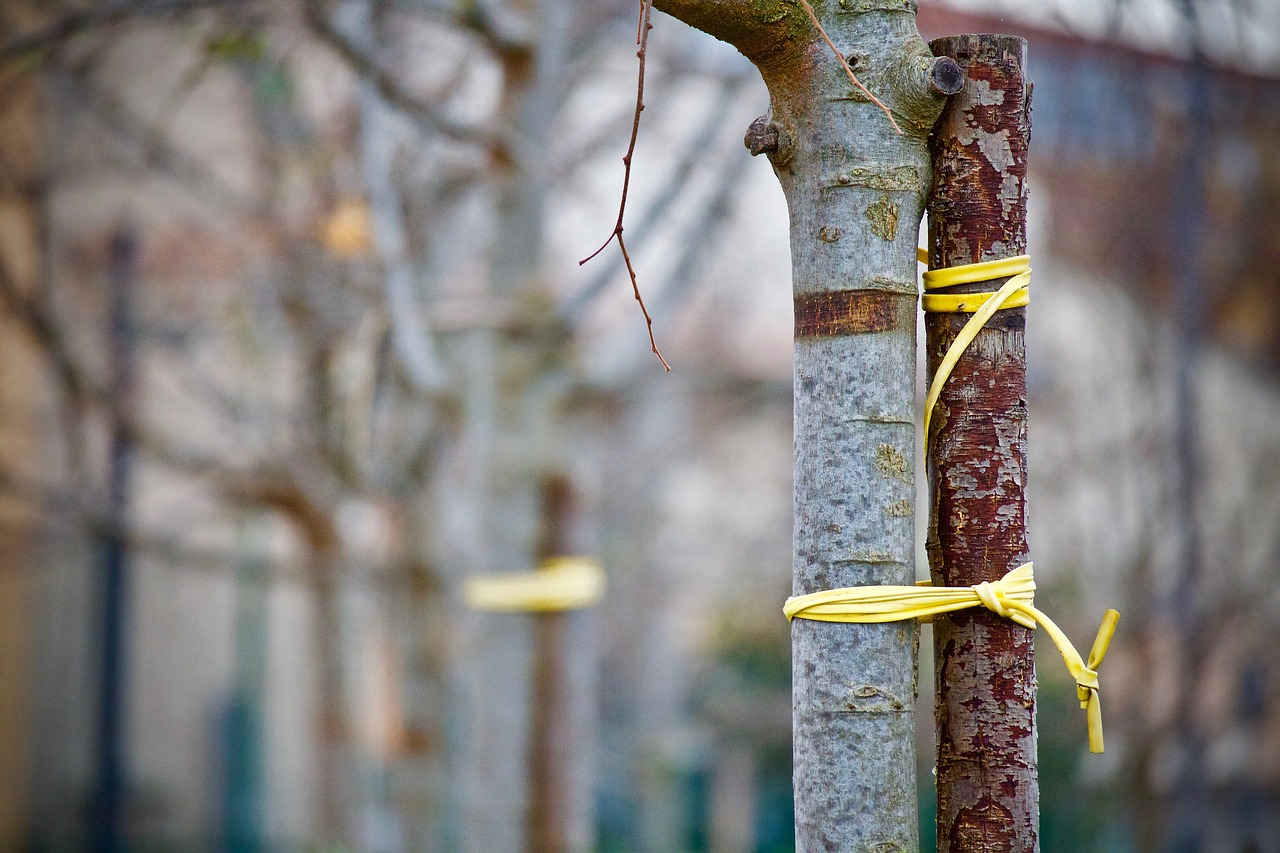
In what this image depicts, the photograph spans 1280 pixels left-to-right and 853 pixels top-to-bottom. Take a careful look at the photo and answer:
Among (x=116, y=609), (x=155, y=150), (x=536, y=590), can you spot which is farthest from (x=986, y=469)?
(x=116, y=609)

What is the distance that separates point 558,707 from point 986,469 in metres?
3.17

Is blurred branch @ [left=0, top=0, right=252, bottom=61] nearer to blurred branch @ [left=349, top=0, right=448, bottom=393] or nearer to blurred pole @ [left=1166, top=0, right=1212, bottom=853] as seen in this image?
blurred branch @ [left=349, top=0, right=448, bottom=393]

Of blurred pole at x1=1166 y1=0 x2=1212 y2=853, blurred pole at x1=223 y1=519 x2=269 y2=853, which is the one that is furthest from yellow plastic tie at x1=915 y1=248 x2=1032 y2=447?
blurred pole at x1=223 y1=519 x2=269 y2=853

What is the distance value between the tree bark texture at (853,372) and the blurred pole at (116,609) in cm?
630

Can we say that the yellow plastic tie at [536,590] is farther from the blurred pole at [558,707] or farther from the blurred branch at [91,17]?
the blurred branch at [91,17]

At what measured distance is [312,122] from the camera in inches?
267

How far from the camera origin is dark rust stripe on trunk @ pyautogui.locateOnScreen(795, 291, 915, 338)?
1.47 m

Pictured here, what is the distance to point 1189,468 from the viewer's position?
5.79 m

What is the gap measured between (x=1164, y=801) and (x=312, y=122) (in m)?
6.31

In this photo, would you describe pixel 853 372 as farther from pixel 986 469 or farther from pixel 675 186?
pixel 675 186

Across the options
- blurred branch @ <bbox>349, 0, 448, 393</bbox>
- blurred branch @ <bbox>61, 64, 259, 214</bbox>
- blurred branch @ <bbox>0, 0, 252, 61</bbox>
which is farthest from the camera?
blurred branch @ <bbox>61, 64, 259, 214</bbox>

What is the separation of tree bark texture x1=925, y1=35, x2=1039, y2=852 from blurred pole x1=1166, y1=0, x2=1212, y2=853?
479 cm

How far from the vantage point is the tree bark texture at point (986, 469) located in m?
1.50

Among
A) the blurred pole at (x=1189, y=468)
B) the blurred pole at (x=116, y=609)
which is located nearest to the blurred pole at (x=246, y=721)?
the blurred pole at (x=116, y=609)
